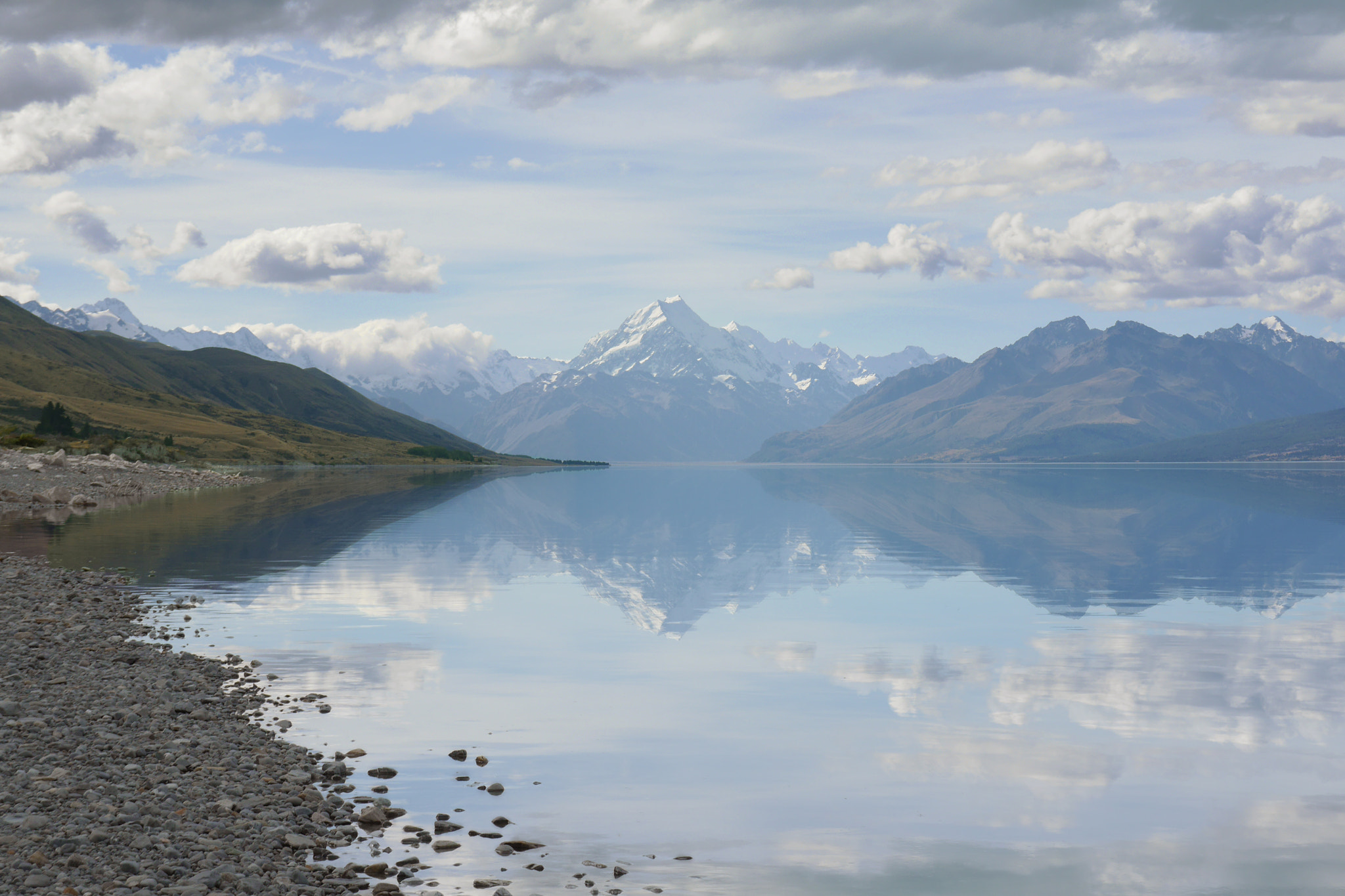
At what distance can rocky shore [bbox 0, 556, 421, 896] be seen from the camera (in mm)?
13414

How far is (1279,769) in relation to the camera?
19.8 m

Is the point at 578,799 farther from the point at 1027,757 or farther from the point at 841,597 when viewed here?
the point at 841,597

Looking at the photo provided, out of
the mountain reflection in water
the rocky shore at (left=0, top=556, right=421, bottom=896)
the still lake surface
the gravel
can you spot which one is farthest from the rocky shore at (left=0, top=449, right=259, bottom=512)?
the rocky shore at (left=0, top=556, right=421, bottom=896)

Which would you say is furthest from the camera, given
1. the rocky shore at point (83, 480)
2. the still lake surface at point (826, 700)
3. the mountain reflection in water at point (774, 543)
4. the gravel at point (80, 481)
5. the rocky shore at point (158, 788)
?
the rocky shore at point (83, 480)

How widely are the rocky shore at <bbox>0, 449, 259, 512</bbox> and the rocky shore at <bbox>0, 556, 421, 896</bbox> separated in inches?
2778

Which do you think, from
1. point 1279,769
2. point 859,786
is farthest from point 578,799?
point 1279,769

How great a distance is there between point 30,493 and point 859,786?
316 ft

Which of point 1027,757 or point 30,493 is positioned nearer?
point 1027,757

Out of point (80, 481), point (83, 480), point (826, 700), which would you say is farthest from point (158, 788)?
point (83, 480)

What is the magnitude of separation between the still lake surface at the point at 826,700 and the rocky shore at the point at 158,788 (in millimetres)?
1022

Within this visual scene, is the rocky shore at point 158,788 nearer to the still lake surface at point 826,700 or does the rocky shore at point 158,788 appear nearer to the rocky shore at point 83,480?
the still lake surface at point 826,700

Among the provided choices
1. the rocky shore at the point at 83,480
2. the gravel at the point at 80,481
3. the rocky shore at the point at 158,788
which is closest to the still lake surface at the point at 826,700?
the rocky shore at the point at 158,788

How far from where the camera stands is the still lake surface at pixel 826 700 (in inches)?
620

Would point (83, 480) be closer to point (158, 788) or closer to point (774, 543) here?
point (774, 543)
